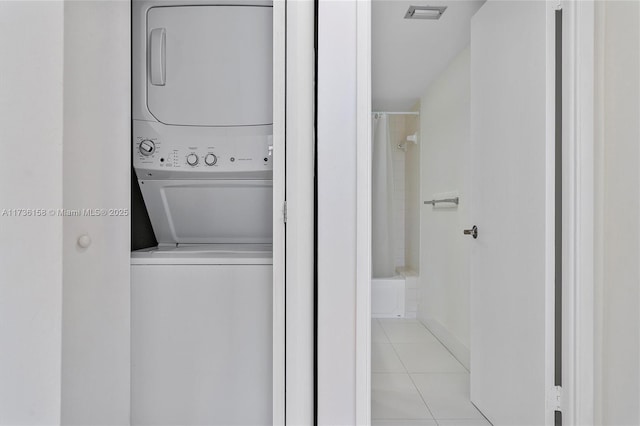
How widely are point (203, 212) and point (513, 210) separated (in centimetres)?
130

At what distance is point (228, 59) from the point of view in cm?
167

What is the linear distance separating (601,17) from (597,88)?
0.75 ft

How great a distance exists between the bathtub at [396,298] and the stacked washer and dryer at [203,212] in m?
2.19

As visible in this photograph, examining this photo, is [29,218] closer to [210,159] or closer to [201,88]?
[210,159]

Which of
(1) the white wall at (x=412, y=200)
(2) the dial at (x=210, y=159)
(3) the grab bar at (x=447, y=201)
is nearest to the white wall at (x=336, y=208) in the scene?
(2) the dial at (x=210, y=159)

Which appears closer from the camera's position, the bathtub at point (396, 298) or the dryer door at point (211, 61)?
the dryer door at point (211, 61)

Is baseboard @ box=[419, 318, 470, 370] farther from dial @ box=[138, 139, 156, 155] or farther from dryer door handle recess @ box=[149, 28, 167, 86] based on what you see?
dryer door handle recess @ box=[149, 28, 167, 86]

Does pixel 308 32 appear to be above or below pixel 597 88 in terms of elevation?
above

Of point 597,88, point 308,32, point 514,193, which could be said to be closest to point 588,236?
point 514,193

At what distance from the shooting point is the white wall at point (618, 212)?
1.21 m

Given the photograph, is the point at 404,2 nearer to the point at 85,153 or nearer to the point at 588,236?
the point at 588,236

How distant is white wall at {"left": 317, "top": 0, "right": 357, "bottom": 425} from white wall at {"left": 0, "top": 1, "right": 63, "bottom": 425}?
2.62 feet

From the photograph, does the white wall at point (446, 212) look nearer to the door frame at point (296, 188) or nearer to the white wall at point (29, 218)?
the door frame at point (296, 188)

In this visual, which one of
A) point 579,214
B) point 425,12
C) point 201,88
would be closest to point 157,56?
point 201,88
